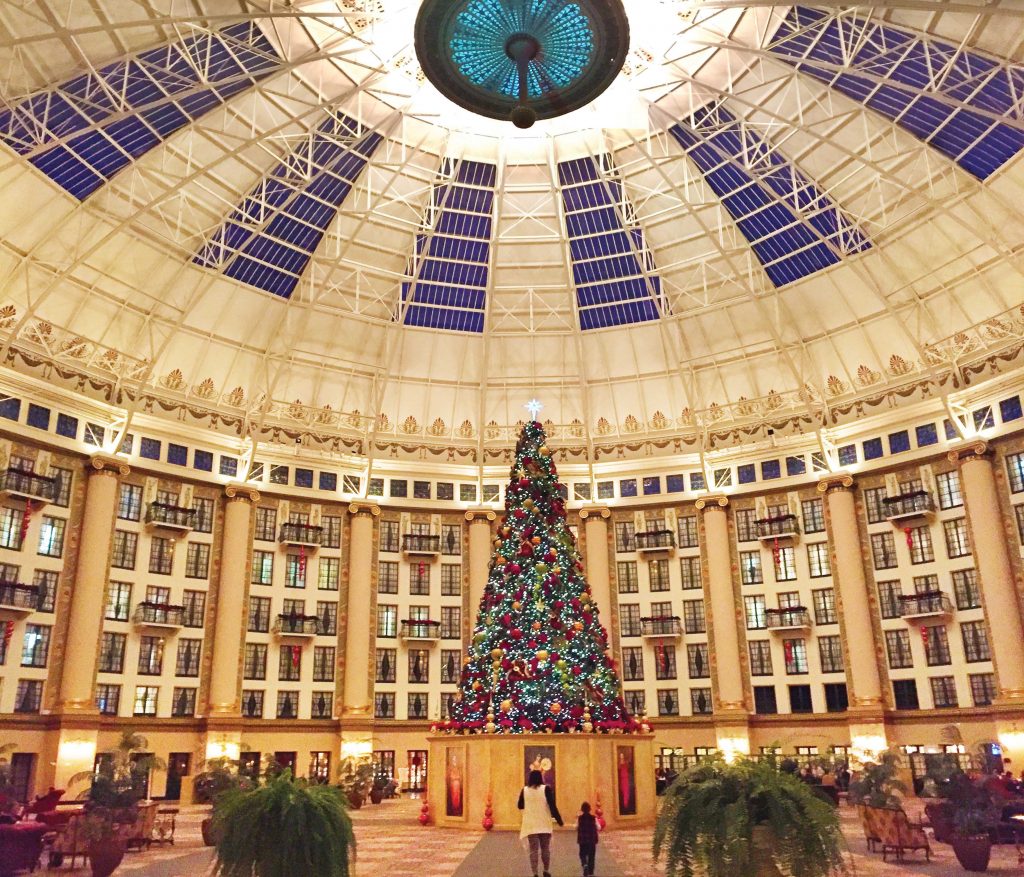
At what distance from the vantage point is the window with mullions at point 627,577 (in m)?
49.4

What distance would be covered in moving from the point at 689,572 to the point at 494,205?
22.3 meters

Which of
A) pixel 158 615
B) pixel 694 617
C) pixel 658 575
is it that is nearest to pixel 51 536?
pixel 158 615

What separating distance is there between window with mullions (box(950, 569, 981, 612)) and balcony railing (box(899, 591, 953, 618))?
1.65 feet

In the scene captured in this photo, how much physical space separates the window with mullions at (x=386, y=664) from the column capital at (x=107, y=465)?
16.1 metres

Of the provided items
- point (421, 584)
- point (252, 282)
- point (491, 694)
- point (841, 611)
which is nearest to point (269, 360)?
point (252, 282)

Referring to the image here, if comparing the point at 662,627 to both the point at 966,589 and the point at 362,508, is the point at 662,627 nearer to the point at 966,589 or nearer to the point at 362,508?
the point at 966,589

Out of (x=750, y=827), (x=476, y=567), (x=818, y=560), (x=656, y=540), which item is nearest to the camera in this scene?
(x=750, y=827)

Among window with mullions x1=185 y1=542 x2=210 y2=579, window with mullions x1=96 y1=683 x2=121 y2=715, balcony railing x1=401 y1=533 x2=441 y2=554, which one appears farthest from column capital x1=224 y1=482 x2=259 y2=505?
window with mullions x1=96 y1=683 x2=121 y2=715

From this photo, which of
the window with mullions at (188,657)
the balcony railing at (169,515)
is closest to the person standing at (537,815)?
the window with mullions at (188,657)

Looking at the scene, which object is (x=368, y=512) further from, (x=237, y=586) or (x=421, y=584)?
(x=237, y=586)

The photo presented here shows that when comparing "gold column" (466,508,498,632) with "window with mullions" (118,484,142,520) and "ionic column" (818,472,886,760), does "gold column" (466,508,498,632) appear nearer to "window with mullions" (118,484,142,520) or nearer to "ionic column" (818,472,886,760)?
"window with mullions" (118,484,142,520)

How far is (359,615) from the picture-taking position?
47.1 metres

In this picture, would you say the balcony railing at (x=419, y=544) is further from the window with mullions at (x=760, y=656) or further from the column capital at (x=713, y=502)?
the window with mullions at (x=760, y=656)

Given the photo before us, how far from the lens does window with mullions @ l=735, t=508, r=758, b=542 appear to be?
158 ft
